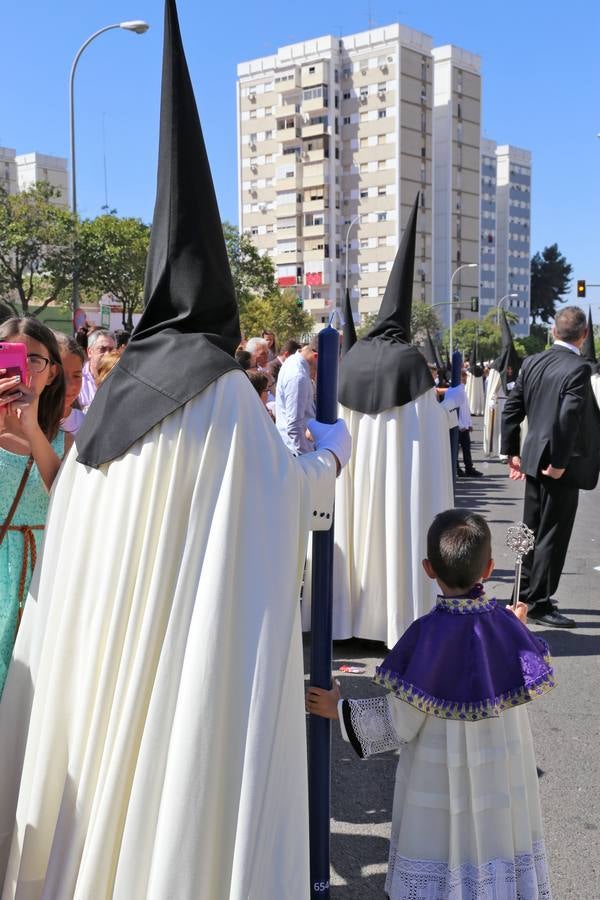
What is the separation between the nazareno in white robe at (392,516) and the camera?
5.71 metres

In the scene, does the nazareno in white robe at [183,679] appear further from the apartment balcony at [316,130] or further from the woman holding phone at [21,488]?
the apartment balcony at [316,130]

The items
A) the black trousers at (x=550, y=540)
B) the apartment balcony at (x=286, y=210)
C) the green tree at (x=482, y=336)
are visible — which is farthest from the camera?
the apartment balcony at (x=286, y=210)

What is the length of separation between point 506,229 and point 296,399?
455 ft

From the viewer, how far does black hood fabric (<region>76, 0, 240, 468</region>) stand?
223cm

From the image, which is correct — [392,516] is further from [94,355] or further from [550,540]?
[94,355]

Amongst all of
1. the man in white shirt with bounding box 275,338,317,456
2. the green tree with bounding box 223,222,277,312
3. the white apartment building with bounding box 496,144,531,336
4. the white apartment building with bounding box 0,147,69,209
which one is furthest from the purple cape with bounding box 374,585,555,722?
the white apartment building with bounding box 496,144,531,336

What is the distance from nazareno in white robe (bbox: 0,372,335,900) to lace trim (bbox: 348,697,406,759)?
14.9 inches

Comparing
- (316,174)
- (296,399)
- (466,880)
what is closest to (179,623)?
(466,880)

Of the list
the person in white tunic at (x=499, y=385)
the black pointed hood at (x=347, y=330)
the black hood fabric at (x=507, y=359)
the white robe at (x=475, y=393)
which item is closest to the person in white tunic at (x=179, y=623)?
the black pointed hood at (x=347, y=330)

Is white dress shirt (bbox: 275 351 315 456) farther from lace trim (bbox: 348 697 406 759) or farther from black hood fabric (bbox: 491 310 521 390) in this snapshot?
black hood fabric (bbox: 491 310 521 390)

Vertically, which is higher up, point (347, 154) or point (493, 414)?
point (347, 154)

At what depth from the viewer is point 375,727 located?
2.73 meters

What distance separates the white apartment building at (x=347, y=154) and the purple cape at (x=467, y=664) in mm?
86489

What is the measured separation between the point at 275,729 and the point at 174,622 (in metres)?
0.38
